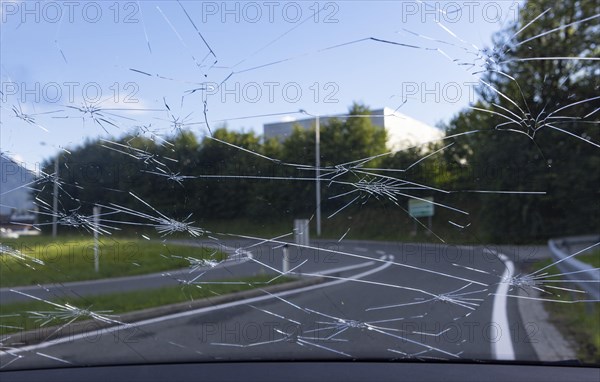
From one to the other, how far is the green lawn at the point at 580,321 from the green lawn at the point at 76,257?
2.61 m

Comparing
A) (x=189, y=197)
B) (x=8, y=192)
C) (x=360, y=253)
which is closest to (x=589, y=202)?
(x=360, y=253)

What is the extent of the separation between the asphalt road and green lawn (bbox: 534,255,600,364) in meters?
0.31

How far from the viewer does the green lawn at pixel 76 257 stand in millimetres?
4672

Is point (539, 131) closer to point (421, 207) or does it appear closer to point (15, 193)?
point (421, 207)

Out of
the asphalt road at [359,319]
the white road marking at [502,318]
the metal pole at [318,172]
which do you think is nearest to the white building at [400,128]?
the metal pole at [318,172]

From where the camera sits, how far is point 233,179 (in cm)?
472

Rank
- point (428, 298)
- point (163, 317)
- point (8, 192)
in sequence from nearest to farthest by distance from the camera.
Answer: point (428, 298) → point (8, 192) → point (163, 317)

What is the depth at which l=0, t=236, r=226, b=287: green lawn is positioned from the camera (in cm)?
467

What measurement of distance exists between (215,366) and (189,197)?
4.23ft

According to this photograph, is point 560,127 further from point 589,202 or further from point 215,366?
point 215,366

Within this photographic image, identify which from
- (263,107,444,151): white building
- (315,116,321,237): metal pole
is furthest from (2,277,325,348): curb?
(263,107,444,151): white building

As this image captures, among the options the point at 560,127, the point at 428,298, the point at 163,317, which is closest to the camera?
the point at 560,127

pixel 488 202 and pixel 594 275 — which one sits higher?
pixel 488 202

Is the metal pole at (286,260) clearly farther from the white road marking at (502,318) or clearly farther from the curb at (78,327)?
the white road marking at (502,318)
